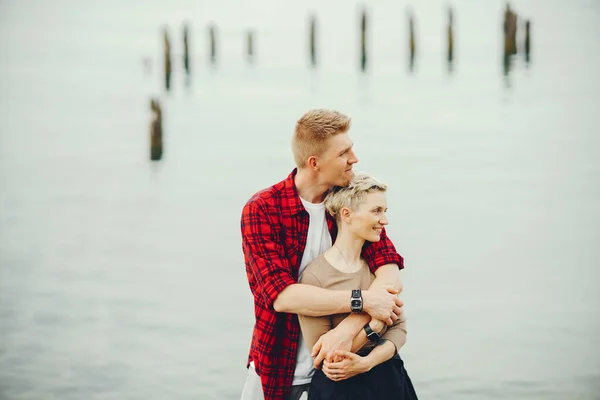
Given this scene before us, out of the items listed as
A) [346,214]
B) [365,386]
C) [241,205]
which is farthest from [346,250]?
[241,205]

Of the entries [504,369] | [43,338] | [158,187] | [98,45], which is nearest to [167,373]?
[43,338]

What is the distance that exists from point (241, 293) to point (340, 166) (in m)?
5.98

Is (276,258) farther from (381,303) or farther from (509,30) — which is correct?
(509,30)

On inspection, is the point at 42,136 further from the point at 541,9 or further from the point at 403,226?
the point at 541,9

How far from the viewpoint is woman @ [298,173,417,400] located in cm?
317

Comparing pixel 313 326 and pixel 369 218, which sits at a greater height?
pixel 369 218

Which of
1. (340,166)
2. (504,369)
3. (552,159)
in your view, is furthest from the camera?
(552,159)

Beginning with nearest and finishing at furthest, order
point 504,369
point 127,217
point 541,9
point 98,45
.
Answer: point 504,369 → point 127,217 → point 98,45 → point 541,9

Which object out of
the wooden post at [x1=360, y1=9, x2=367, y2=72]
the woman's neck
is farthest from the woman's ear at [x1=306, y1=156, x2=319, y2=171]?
the wooden post at [x1=360, y1=9, x2=367, y2=72]

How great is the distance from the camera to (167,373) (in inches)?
264

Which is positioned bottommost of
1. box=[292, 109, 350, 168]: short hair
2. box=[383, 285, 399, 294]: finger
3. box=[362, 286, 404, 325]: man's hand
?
box=[362, 286, 404, 325]: man's hand

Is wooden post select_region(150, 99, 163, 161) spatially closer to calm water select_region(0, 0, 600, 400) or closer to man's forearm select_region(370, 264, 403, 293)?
calm water select_region(0, 0, 600, 400)

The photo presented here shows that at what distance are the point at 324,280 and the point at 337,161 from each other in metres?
0.38

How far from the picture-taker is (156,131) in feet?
55.7
